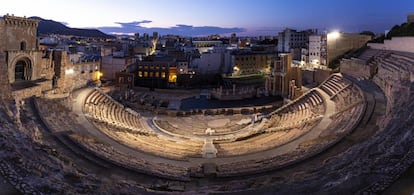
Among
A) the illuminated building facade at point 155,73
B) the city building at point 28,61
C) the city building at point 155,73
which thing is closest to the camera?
the city building at point 28,61

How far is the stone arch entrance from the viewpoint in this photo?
24.9 metres

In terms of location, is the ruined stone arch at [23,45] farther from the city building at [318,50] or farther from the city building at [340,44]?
the city building at [318,50]

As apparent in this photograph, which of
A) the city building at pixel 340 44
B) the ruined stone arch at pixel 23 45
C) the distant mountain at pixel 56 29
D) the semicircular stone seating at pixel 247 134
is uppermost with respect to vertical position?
the distant mountain at pixel 56 29

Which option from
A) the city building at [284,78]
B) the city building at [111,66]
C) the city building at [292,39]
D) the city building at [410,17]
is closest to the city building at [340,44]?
the city building at [284,78]

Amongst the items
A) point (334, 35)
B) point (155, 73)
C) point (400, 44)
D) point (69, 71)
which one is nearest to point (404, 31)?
point (400, 44)

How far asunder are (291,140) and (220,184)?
7185 mm

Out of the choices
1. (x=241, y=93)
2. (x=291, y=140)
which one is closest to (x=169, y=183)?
(x=291, y=140)

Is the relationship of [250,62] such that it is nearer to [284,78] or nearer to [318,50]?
[318,50]

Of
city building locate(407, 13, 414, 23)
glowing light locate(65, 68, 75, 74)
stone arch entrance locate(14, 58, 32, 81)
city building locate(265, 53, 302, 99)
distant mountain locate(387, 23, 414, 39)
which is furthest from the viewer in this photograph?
city building locate(265, 53, 302, 99)

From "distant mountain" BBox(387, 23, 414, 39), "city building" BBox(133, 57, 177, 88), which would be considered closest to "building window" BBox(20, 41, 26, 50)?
"city building" BBox(133, 57, 177, 88)

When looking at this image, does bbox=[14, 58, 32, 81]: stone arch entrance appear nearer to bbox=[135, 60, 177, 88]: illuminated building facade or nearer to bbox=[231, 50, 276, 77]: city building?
bbox=[135, 60, 177, 88]: illuminated building facade

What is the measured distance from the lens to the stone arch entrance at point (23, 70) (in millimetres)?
24853

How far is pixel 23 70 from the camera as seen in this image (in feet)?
83.3

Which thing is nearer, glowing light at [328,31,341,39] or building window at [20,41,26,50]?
building window at [20,41,26,50]
